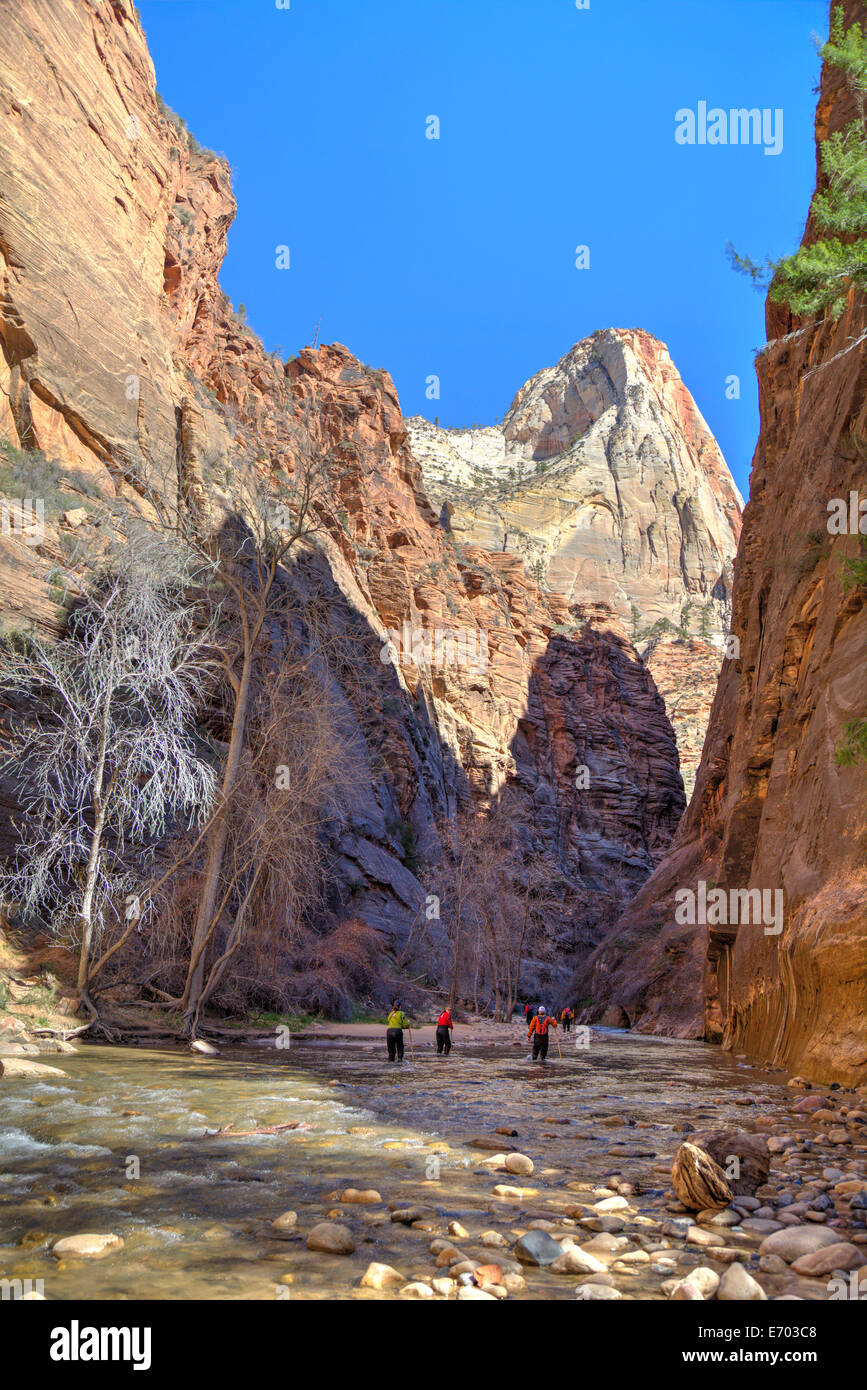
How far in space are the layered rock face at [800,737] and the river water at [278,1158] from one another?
2.02m

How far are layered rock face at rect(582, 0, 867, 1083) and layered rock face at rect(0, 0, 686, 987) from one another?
1018 centimetres

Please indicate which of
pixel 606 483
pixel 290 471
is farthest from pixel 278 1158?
pixel 606 483

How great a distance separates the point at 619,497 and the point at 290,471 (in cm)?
10726

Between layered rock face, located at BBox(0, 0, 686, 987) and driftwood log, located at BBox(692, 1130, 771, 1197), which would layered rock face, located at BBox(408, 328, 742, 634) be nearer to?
layered rock face, located at BBox(0, 0, 686, 987)

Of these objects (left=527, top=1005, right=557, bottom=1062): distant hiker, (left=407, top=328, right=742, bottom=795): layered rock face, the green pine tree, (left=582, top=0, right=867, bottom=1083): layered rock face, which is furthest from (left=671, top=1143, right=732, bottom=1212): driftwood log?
(left=407, top=328, right=742, bottom=795): layered rock face

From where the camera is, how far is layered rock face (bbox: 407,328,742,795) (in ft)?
387

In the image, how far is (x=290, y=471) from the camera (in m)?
48.9

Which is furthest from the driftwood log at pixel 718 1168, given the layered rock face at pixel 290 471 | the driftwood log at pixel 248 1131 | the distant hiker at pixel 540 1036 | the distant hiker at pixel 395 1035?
the layered rock face at pixel 290 471

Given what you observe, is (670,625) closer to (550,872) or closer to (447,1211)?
(550,872)

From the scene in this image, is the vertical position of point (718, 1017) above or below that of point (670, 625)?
below

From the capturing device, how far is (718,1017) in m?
26.1

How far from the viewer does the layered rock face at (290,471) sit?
90.0 ft
